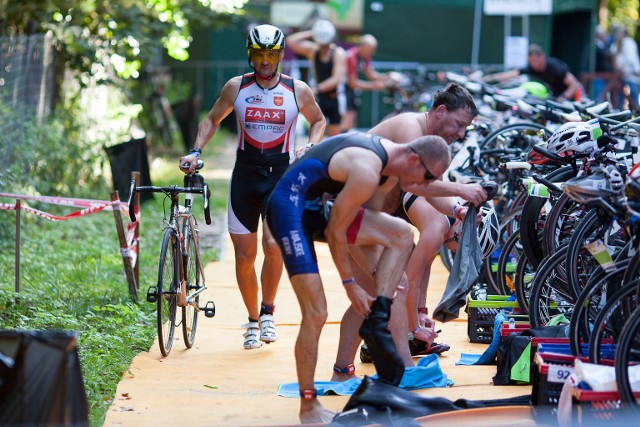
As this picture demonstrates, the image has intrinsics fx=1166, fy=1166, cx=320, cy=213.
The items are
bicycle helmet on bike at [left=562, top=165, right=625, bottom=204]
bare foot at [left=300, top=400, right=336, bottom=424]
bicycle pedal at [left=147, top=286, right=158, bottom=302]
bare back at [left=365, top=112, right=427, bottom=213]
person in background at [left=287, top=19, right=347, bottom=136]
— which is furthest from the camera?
person in background at [left=287, top=19, right=347, bottom=136]

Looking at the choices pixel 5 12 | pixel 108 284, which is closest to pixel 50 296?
pixel 108 284

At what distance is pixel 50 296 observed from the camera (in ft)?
30.4

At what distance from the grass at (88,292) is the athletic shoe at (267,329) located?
0.77 meters

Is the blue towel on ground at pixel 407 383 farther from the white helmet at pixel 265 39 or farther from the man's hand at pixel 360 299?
the white helmet at pixel 265 39

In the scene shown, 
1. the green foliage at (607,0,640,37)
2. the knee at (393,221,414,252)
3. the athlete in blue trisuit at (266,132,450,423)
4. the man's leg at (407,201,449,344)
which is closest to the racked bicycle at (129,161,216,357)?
the man's leg at (407,201,449,344)

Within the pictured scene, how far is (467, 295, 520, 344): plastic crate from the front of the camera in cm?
814

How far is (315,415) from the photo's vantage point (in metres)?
6.02

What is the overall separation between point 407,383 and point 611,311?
1.43 metres

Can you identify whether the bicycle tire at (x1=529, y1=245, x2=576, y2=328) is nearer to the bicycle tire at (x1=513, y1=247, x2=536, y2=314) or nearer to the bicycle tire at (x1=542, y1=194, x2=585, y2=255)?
the bicycle tire at (x1=542, y1=194, x2=585, y2=255)

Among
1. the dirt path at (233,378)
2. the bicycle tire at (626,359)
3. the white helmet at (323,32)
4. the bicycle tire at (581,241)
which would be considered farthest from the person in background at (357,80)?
the bicycle tire at (626,359)

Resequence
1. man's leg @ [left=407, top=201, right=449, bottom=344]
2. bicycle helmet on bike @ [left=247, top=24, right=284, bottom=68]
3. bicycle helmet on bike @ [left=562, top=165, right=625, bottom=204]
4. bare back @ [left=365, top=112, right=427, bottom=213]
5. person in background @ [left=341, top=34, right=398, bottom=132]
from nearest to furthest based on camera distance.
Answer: bicycle helmet on bike @ [left=562, top=165, right=625, bottom=204] → bare back @ [left=365, top=112, right=427, bottom=213] → man's leg @ [left=407, top=201, right=449, bottom=344] → bicycle helmet on bike @ [left=247, top=24, right=284, bottom=68] → person in background @ [left=341, top=34, right=398, bottom=132]

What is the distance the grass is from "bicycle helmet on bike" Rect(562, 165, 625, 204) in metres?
2.84

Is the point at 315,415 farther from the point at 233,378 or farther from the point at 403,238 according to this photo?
the point at 233,378

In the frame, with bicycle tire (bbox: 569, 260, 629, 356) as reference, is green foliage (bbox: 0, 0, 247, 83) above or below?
above
